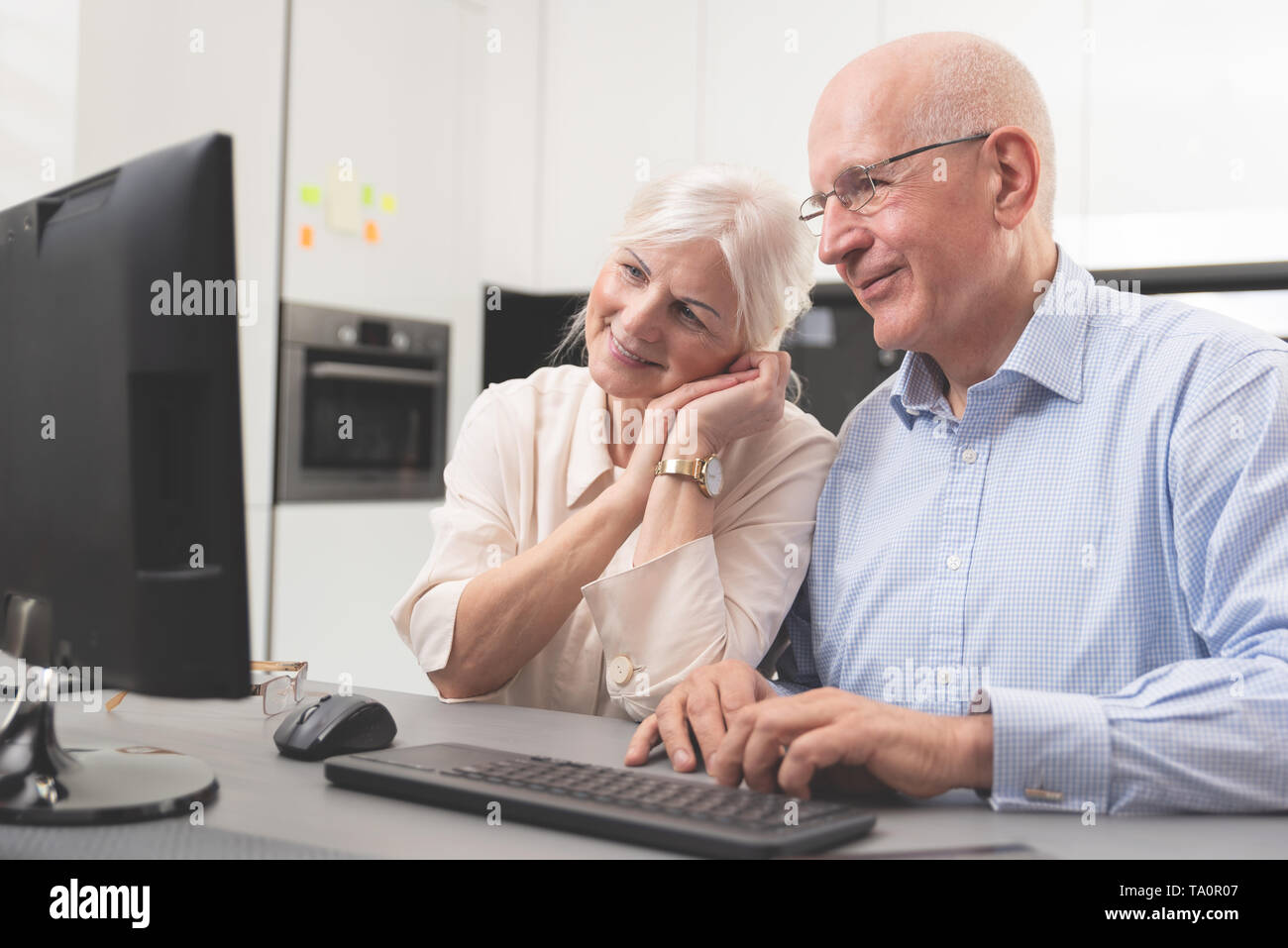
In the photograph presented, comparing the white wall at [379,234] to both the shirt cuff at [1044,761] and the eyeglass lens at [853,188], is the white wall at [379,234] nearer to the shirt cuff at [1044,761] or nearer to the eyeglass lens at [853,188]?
the eyeglass lens at [853,188]

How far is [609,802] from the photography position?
28.9 inches

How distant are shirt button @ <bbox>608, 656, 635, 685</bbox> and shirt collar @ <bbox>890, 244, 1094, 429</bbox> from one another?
45cm

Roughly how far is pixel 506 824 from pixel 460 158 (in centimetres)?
294

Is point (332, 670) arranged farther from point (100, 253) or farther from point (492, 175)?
point (100, 253)

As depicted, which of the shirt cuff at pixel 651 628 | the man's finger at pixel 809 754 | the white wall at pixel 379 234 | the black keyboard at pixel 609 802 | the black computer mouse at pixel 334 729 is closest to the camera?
the black keyboard at pixel 609 802

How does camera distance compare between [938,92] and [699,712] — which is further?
[938,92]

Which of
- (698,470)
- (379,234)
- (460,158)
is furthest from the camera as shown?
(460,158)

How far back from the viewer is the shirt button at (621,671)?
1.24 m

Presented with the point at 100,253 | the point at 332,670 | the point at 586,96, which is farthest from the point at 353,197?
the point at 100,253

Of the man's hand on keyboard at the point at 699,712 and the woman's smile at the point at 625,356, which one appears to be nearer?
the man's hand on keyboard at the point at 699,712

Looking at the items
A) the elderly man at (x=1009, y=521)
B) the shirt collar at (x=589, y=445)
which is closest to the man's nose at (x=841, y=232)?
the elderly man at (x=1009, y=521)

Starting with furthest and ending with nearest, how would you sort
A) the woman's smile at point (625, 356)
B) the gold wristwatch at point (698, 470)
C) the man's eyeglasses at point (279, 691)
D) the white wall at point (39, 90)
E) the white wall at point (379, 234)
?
the white wall at point (379, 234)
the white wall at point (39, 90)
the woman's smile at point (625, 356)
the gold wristwatch at point (698, 470)
the man's eyeglasses at point (279, 691)

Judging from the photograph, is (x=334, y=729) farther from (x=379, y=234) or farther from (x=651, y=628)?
(x=379, y=234)

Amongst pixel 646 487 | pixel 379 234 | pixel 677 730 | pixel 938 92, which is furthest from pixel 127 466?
pixel 379 234
